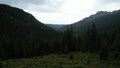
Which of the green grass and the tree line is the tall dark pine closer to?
the tree line

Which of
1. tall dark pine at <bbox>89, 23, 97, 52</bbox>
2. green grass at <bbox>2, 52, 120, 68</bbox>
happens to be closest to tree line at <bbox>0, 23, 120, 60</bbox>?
tall dark pine at <bbox>89, 23, 97, 52</bbox>

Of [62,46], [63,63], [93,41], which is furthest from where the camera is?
[62,46]

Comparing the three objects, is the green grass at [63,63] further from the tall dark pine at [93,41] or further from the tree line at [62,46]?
the tree line at [62,46]

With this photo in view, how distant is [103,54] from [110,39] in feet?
102

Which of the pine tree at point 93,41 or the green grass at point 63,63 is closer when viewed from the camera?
the green grass at point 63,63

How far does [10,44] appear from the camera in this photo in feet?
358

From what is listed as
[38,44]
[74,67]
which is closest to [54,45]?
[38,44]

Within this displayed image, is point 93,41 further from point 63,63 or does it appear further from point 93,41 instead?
point 63,63

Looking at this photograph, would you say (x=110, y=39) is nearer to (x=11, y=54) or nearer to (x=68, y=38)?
(x=68, y=38)

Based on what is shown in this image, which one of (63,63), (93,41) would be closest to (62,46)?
(93,41)

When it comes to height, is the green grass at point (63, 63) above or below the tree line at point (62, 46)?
below

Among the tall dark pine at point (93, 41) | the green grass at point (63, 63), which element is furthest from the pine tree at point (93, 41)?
the green grass at point (63, 63)

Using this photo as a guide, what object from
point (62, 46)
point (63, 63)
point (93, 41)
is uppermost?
point (93, 41)

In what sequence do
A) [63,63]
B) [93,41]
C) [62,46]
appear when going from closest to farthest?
[63,63] < [93,41] < [62,46]
